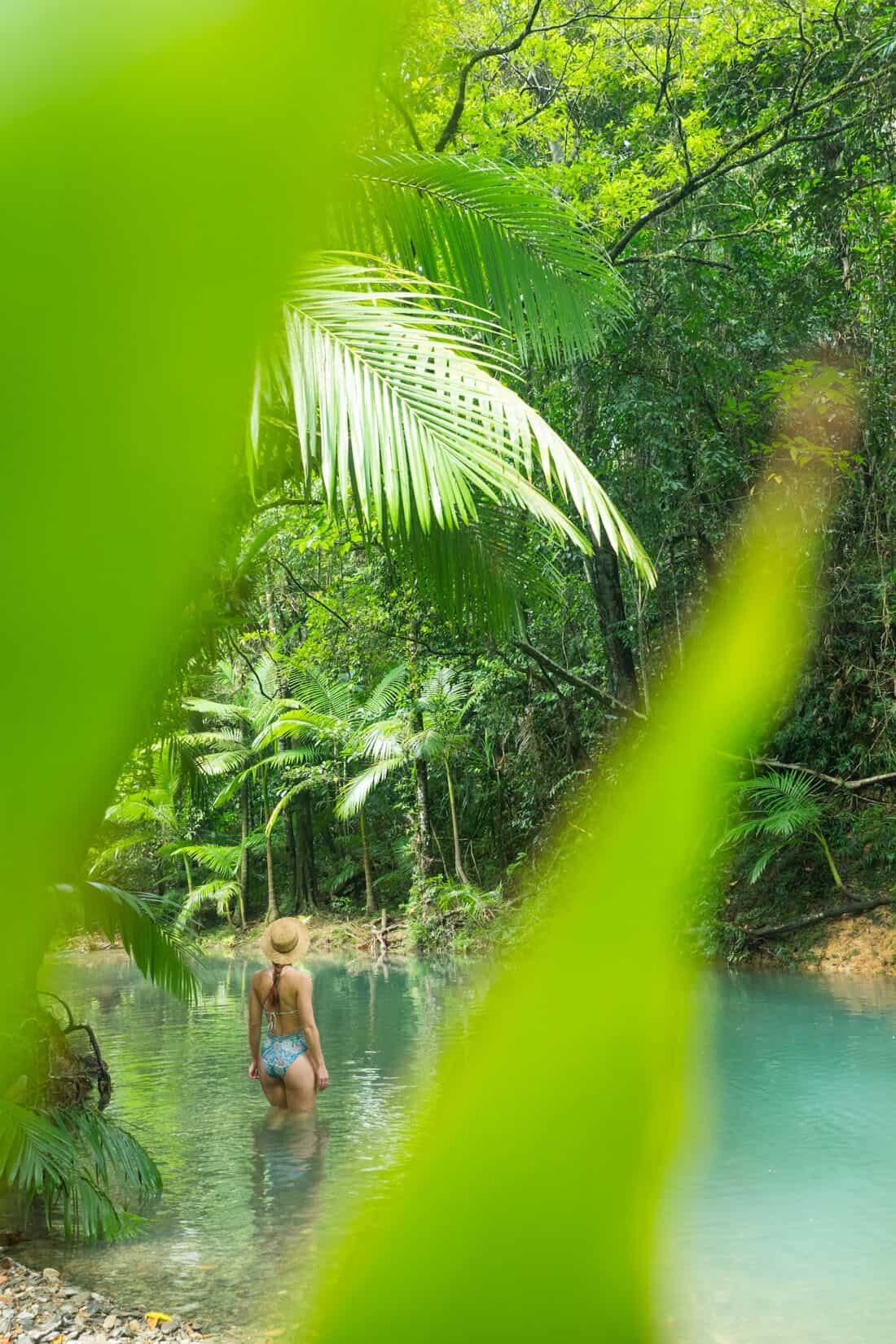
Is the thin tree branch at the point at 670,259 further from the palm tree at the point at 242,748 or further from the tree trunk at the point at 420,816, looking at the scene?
the palm tree at the point at 242,748

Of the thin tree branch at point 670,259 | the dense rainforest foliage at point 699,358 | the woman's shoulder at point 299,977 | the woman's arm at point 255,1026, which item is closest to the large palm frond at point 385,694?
the dense rainforest foliage at point 699,358

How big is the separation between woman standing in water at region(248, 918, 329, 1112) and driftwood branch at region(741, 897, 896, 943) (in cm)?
660

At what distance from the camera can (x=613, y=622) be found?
1260 cm

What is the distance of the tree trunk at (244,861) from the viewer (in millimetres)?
21703

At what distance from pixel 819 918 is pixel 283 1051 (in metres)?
6.94

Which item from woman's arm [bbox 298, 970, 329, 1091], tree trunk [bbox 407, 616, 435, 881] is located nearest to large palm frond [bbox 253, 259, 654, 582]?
woman's arm [bbox 298, 970, 329, 1091]

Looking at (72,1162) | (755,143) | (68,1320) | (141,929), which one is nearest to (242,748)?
(755,143)

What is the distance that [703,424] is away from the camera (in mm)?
11867

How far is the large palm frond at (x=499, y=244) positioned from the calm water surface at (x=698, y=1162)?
79.1 inches

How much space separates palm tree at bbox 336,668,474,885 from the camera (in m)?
16.6

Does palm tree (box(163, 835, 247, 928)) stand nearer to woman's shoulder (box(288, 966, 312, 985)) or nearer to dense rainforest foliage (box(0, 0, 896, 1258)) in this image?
dense rainforest foliage (box(0, 0, 896, 1258))

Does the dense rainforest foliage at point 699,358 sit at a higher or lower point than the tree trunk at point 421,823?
higher

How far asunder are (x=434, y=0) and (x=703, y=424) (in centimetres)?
1189

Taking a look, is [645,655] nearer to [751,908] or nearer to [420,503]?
[751,908]
